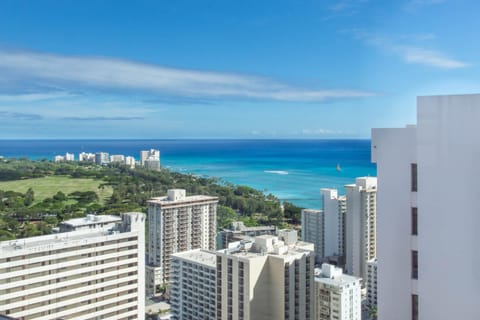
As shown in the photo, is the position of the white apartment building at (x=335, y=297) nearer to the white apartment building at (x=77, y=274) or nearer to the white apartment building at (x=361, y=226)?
the white apartment building at (x=77, y=274)

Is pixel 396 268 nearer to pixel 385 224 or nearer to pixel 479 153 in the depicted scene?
pixel 385 224

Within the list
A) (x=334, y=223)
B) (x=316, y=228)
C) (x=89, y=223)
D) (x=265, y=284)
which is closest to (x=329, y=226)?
(x=334, y=223)

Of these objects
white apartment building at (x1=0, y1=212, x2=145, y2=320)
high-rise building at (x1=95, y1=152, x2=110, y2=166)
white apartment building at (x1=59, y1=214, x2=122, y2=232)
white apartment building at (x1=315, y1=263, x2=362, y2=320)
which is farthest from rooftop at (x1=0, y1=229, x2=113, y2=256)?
high-rise building at (x1=95, y1=152, x2=110, y2=166)

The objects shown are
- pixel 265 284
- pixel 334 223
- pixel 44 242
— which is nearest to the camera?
pixel 44 242

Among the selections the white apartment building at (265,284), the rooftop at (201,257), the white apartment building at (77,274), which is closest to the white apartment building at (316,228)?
the rooftop at (201,257)

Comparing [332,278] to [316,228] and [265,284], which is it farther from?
[316,228]

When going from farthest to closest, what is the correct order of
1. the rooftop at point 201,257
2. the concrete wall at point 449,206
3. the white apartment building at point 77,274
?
the rooftop at point 201,257, the white apartment building at point 77,274, the concrete wall at point 449,206

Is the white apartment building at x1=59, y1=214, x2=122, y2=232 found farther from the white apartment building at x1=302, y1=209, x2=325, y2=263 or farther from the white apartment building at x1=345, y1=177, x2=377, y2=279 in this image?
the white apartment building at x1=302, y1=209, x2=325, y2=263

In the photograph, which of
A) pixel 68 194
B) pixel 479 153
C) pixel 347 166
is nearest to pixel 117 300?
pixel 479 153
